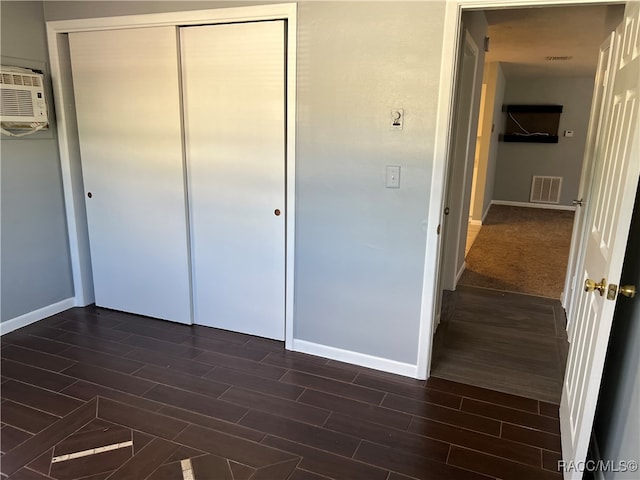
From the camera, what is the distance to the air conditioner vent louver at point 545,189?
27.4ft

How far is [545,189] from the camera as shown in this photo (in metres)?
8.44

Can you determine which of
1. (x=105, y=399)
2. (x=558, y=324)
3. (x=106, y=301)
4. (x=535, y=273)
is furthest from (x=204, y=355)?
(x=535, y=273)

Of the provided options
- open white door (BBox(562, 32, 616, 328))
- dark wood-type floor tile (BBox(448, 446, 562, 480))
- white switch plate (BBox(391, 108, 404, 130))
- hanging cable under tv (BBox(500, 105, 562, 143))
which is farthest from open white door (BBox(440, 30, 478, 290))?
hanging cable under tv (BBox(500, 105, 562, 143))

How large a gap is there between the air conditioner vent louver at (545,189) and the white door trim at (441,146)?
6.94 meters

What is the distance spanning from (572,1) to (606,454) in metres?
1.95

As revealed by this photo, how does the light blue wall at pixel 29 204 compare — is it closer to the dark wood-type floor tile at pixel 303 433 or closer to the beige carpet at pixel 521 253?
the dark wood-type floor tile at pixel 303 433

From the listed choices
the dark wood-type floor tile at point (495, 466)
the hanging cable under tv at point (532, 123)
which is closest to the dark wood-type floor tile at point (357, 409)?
the dark wood-type floor tile at point (495, 466)

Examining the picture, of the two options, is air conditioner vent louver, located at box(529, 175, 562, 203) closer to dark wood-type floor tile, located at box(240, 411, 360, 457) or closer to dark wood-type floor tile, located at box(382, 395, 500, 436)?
dark wood-type floor tile, located at box(382, 395, 500, 436)

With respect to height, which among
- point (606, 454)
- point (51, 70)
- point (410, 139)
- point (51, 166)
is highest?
point (51, 70)

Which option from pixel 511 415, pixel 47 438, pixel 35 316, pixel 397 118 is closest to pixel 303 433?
pixel 511 415

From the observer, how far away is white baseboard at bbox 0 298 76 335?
3.11m

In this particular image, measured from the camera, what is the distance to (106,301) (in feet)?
11.7

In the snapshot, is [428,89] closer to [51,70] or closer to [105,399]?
[105,399]

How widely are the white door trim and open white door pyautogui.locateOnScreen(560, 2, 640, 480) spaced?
517mm
